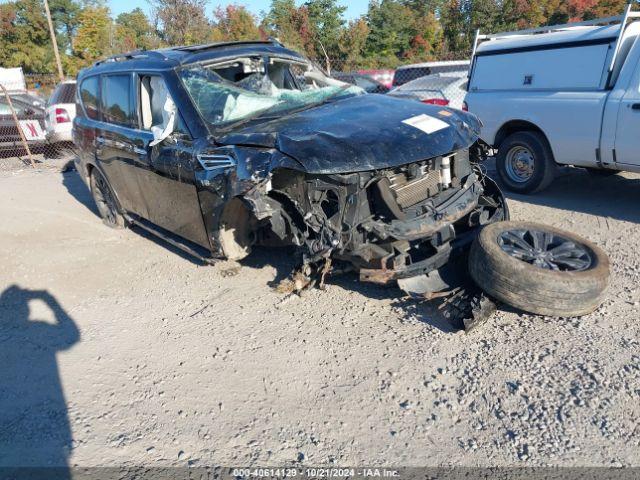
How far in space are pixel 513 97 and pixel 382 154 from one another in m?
3.94

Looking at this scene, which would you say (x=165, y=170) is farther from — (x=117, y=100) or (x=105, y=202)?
(x=105, y=202)

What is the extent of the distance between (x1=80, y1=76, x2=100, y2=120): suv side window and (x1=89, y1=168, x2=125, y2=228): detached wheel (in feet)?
Answer: 2.36

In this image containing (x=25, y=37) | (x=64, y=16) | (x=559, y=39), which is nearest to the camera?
(x=559, y=39)

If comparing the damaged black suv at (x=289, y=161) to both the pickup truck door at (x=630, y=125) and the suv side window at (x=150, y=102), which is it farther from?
the pickup truck door at (x=630, y=125)

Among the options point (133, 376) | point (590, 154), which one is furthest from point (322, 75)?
point (133, 376)

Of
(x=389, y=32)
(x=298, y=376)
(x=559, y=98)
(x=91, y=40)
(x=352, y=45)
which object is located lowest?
(x=298, y=376)

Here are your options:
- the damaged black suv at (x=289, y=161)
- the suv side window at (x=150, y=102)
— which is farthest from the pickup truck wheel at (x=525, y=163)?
the suv side window at (x=150, y=102)

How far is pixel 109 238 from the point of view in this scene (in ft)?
20.1

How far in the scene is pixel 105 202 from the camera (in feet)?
21.1

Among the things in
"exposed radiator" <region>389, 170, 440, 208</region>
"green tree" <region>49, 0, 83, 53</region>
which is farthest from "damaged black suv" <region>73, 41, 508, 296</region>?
"green tree" <region>49, 0, 83, 53</region>

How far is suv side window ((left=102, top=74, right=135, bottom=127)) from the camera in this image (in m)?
4.88

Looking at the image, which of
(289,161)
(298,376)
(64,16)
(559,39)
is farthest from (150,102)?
(64,16)

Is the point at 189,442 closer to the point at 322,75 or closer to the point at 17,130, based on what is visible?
the point at 322,75

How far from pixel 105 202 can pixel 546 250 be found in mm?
5295
